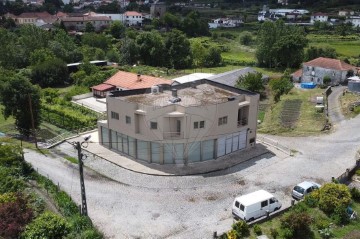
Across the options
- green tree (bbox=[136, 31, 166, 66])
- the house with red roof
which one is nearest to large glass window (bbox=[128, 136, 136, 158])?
the house with red roof

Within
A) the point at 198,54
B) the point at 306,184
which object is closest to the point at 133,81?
the point at 198,54

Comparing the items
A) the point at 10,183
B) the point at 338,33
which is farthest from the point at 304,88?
the point at 338,33

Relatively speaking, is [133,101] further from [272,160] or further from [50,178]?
[272,160]

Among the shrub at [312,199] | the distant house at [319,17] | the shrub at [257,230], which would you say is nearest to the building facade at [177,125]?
the shrub at [312,199]

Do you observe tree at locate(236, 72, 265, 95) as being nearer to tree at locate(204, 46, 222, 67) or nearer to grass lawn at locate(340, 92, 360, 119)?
grass lawn at locate(340, 92, 360, 119)

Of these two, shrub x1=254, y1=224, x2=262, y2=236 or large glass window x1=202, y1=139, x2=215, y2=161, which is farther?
large glass window x1=202, y1=139, x2=215, y2=161

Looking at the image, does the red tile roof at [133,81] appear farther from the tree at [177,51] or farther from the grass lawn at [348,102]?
the tree at [177,51]

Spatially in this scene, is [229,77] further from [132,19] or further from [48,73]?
[132,19]
